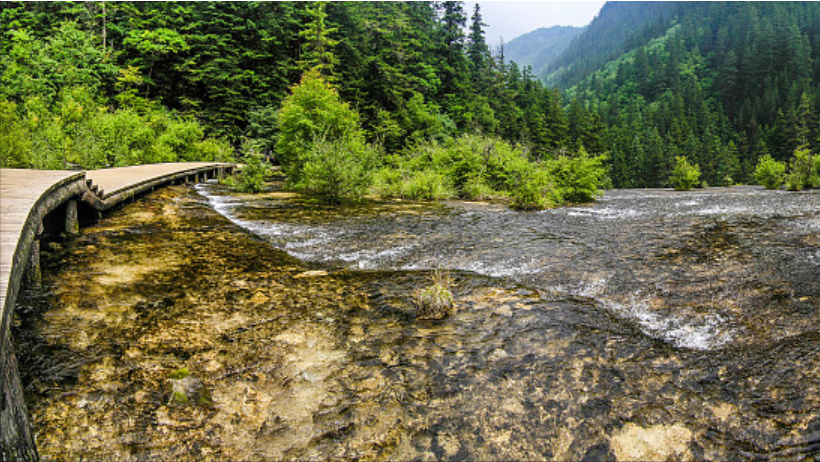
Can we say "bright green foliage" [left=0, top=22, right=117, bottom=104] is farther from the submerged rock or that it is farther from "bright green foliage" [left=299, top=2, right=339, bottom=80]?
the submerged rock

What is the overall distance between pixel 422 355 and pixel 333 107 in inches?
621

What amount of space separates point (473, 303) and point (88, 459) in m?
3.27

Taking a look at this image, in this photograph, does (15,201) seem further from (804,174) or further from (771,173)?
(771,173)

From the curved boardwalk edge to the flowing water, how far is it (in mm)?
209

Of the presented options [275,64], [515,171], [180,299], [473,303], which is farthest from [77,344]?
[275,64]

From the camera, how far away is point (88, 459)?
2.19 meters

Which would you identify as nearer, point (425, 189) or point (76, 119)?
point (425, 189)

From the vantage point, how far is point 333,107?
17453 mm

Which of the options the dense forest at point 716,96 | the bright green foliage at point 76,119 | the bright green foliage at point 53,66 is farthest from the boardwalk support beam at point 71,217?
the dense forest at point 716,96

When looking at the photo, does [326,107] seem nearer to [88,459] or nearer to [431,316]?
[431,316]

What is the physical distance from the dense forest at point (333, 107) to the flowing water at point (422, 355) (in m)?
7.53

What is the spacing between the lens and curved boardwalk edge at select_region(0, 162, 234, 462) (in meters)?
2.10

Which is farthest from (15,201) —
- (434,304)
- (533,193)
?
(533,193)

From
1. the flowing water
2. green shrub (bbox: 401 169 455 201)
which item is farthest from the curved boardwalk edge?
green shrub (bbox: 401 169 455 201)
